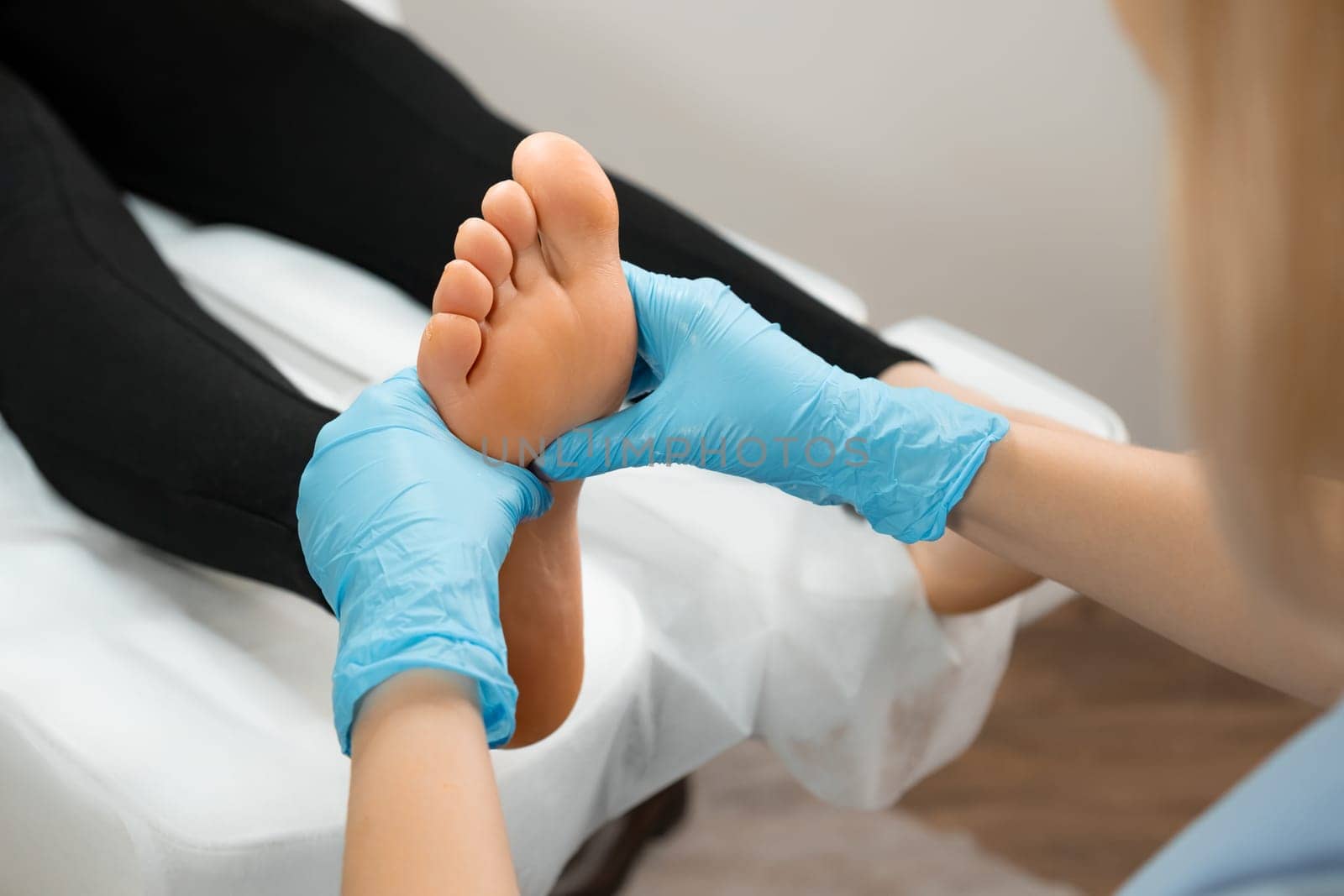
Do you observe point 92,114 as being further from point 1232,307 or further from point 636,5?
point 1232,307

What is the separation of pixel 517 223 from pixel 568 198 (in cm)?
3

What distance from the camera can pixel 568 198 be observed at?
65 cm

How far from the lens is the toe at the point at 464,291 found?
2.09 feet

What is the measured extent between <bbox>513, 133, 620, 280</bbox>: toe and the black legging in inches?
7.1

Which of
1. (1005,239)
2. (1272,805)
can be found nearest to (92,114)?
(1005,239)

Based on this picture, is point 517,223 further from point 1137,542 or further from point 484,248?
point 1137,542

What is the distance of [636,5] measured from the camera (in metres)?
1.36

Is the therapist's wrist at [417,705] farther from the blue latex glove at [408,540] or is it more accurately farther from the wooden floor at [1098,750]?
the wooden floor at [1098,750]

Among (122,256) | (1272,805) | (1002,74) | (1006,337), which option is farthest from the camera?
(1006,337)

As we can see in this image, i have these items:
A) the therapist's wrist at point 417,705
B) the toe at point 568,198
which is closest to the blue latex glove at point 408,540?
the therapist's wrist at point 417,705

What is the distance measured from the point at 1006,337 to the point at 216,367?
2.80 ft

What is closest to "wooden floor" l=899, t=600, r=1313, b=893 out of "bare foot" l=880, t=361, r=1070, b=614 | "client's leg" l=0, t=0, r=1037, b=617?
"bare foot" l=880, t=361, r=1070, b=614

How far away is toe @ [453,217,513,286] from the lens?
2.11 feet

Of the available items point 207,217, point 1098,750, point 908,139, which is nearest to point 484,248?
point 207,217
